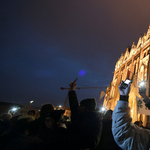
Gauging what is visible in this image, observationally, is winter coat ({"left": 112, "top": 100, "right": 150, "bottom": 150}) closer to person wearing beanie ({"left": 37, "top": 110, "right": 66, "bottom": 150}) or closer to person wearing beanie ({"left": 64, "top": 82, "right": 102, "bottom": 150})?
person wearing beanie ({"left": 64, "top": 82, "right": 102, "bottom": 150})

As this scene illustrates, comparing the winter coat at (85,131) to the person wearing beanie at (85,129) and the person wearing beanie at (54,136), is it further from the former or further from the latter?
the person wearing beanie at (54,136)

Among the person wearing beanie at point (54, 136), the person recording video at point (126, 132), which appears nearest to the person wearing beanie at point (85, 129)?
the person wearing beanie at point (54, 136)

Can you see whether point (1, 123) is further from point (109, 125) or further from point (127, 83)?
point (127, 83)

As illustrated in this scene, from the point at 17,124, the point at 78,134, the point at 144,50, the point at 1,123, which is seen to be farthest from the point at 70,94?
the point at 144,50

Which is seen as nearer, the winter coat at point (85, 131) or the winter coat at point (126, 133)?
the winter coat at point (126, 133)

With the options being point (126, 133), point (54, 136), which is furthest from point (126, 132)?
point (54, 136)

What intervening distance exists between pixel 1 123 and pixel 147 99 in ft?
15.3

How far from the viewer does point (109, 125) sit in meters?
3.42

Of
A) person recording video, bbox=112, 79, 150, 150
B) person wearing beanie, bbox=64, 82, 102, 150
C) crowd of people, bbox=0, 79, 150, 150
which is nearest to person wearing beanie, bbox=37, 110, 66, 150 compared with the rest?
crowd of people, bbox=0, 79, 150, 150

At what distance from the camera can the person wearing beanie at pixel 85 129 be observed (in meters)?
1.72

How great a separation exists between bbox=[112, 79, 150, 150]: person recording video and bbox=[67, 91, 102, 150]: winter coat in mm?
509

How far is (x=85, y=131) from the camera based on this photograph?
1866 millimetres

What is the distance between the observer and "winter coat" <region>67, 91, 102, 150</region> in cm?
172

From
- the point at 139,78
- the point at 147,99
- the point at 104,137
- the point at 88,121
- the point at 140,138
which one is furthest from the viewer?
the point at 139,78
